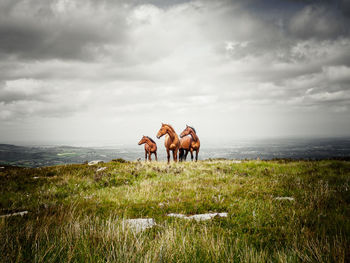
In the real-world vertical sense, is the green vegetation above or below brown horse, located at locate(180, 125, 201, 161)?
below

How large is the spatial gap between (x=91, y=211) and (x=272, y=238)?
4.63 metres

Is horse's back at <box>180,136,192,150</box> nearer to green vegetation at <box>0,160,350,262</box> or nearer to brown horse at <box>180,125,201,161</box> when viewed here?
brown horse at <box>180,125,201,161</box>

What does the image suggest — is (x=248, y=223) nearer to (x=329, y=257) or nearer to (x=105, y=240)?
(x=329, y=257)

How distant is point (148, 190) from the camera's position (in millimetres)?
7617

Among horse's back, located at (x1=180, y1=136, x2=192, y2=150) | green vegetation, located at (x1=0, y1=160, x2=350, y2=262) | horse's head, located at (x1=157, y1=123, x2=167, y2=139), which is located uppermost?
horse's head, located at (x1=157, y1=123, x2=167, y2=139)

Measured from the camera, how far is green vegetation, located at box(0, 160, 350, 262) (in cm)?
255

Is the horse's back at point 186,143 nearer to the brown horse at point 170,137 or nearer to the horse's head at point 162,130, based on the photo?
the brown horse at point 170,137

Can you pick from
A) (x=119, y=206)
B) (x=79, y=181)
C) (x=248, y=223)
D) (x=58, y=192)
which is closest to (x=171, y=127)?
(x=79, y=181)

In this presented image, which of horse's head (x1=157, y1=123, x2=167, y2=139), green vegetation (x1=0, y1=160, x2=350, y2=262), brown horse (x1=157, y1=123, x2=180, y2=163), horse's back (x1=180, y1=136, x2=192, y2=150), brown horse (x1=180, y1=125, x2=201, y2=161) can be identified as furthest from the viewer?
horse's back (x1=180, y1=136, x2=192, y2=150)

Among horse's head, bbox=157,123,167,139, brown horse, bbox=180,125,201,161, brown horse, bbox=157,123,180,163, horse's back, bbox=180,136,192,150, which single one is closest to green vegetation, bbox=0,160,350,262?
horse's head, bbox=157,123,167,139

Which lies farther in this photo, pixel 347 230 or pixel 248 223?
pixel 248 223

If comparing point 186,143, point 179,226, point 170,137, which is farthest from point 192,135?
point 179,226

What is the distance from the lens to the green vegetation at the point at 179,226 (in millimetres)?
2549

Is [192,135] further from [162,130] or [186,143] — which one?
[162,130]
